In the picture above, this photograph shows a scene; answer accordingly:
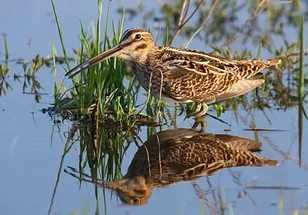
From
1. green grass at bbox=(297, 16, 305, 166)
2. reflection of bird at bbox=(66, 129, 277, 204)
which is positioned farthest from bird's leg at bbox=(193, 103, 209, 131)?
green grass at bbox=(297, 16, 305, 166)

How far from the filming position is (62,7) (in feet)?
31.5

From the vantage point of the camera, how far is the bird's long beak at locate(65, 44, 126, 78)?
24.0ft

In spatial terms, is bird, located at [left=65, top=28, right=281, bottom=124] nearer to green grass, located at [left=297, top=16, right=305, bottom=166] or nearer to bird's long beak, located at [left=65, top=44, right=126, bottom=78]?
bird's long beak, located at [left=65, top=44, right=126, bottom=78]

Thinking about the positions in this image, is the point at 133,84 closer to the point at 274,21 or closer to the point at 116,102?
the point at 116,102

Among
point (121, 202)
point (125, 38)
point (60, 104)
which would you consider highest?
point (125, 38)

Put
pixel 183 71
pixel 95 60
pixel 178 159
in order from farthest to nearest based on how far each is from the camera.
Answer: pixel 183 71 → pixel 95 60 → pixel 178 159

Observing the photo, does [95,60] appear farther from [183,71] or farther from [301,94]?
[301,94]

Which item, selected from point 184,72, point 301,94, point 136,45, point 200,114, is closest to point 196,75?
point 184,72

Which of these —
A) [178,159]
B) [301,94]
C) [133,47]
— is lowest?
[178,159]

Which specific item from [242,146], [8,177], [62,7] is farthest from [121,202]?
[62,7]

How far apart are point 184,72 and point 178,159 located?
3.40 ft

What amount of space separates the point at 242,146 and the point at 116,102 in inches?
38.2

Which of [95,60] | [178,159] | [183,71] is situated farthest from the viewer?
[183,71]

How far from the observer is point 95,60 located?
24.0 ft
